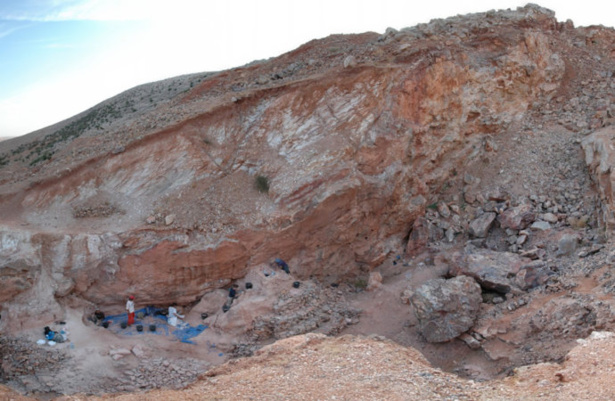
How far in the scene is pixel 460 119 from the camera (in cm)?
1565

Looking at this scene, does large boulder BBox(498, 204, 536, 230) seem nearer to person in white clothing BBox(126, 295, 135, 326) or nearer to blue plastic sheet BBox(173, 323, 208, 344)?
blue plastic sheet BBox(173, 323, 208, 344)

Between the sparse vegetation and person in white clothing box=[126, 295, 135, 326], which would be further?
the sparse vegetation

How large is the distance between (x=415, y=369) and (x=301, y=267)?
6.18 meters

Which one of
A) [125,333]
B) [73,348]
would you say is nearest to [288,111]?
[125,333]

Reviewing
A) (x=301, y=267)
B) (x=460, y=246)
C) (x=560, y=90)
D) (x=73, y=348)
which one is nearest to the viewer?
(x=73, y=348)

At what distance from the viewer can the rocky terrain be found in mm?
9594

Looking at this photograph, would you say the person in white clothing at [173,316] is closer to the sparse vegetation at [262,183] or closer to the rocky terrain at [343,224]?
the rocky terrain at [343,224]

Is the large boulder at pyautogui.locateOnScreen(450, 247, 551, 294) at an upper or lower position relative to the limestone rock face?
lower

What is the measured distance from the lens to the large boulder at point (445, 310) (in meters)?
10.7

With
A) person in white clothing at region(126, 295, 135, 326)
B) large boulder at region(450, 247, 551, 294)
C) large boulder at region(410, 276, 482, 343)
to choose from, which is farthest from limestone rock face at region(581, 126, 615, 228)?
person in white clothing at region(126, 295, 135, 326)

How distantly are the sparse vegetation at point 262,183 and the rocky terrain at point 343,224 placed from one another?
19cm

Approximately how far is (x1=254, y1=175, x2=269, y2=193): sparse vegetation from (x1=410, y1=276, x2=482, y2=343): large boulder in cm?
520

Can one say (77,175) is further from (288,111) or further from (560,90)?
(560,90)

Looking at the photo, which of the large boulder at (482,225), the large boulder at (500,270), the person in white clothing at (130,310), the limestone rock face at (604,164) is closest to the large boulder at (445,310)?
the large boulder at (500,270)
